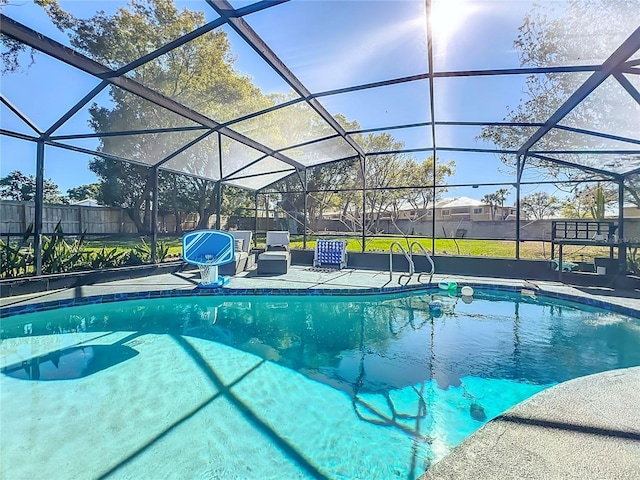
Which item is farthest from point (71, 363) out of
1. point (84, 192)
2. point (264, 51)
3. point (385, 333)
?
point (84, 192)

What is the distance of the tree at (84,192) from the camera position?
918 cm

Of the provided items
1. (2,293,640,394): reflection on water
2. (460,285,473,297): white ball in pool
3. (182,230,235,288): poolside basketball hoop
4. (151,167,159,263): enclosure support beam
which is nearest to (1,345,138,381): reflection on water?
(2,293,640,394): reflection on water

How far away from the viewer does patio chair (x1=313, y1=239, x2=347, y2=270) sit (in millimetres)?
10109

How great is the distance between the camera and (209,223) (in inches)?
445

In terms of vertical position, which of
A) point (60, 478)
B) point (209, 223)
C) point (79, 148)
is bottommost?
point (60, 478)

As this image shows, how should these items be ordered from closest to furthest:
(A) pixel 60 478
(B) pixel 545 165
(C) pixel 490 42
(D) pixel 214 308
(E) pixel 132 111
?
(A) pixel 60 478, (C) pixel 490 42, (E) pixel 132 111, (D) pixel 214 308, (B) pixel 545 165

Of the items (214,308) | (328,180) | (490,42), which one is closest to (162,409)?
(214,308)

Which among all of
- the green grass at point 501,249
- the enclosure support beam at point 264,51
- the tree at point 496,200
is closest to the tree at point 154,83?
the enclosure support beam at point 264,51

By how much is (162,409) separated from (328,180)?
42.8ft

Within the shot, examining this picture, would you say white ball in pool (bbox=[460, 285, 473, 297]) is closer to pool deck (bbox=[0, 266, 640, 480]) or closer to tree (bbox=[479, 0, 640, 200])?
tree (bbox=[479, 0, 640, 200])

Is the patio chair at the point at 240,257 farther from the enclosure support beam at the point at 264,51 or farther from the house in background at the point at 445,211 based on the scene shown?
the house in background at the point at 445,211

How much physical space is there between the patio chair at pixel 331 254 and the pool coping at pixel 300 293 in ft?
10.1

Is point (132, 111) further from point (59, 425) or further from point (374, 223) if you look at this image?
point (374, 223)

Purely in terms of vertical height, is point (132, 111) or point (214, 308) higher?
point (132, 111)
